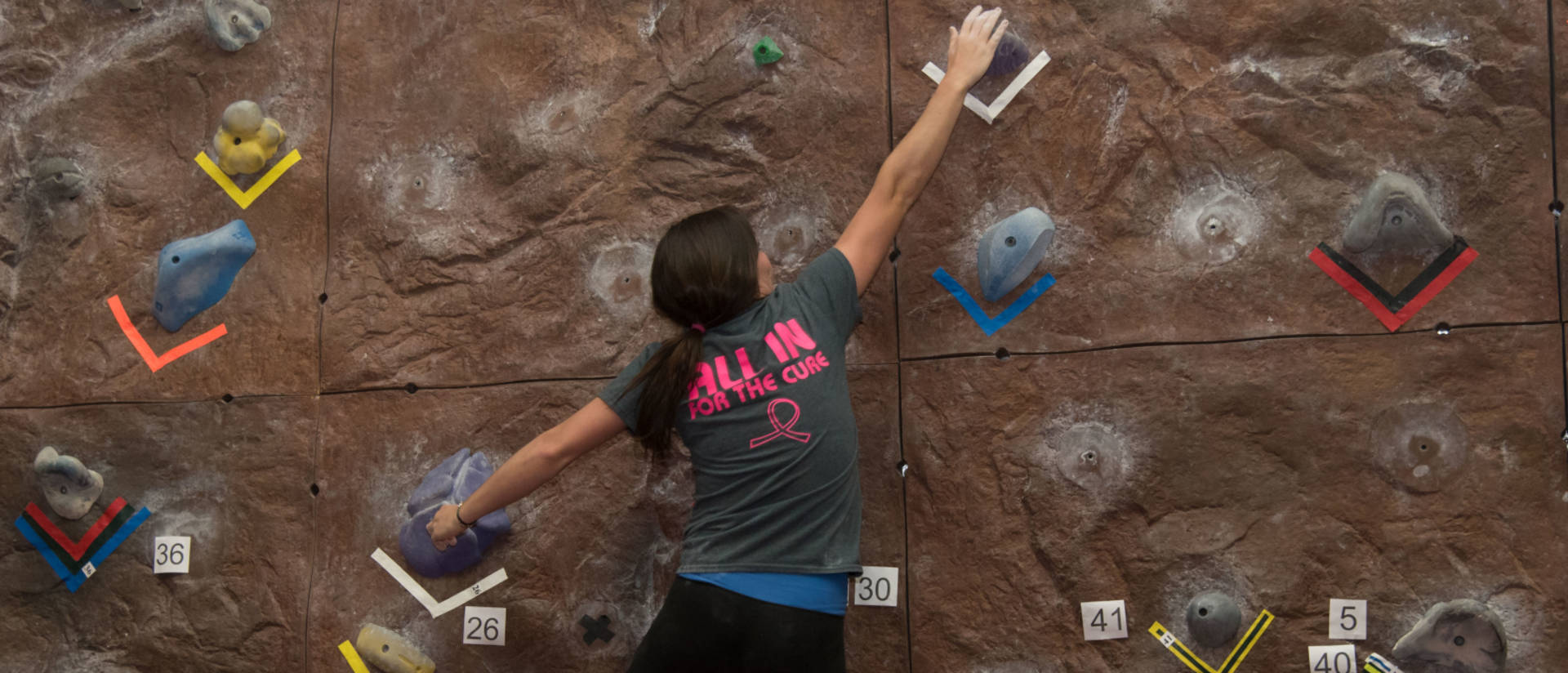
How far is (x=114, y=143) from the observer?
3436 millimetres

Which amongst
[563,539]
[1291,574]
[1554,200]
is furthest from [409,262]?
[1554,200]

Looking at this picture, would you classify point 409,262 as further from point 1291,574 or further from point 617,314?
point 1291,574

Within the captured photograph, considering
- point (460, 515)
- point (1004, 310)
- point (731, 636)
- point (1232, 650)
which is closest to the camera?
point (731, 636)

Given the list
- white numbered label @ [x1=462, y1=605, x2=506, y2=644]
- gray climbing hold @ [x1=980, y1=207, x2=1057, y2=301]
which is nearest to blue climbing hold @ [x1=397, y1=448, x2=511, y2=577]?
white numbered label @ [x1=462, y1=605, x2=506, y2=644]

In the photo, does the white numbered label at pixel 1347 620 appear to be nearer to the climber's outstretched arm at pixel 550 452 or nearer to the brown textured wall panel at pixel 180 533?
the climber's outstretched arm at pixel 550 452

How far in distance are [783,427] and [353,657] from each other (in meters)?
1.56

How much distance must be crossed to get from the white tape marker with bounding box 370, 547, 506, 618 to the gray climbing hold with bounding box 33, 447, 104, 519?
0.85 meters

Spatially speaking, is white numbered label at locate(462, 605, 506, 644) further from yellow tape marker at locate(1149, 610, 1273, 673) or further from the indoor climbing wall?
yellow tape marker at locate(1149, 610, 1273, 673)

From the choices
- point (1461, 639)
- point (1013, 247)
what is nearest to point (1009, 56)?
point (1013, 247)

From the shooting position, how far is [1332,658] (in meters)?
2.75

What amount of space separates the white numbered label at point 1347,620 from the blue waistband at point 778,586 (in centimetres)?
128

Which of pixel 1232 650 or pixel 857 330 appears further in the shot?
pixel 857 330

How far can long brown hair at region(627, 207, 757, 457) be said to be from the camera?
2334 mm

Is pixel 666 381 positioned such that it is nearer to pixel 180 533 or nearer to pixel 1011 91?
pixel 1011 91
